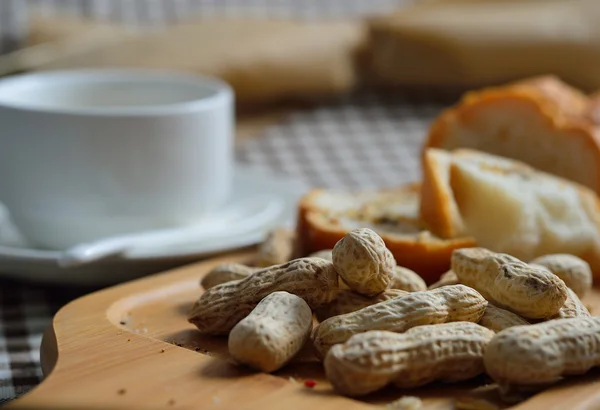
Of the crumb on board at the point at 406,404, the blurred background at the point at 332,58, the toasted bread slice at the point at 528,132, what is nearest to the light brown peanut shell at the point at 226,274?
the crumb on board at the point at 406,404

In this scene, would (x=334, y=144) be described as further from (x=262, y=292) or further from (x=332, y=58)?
(x=262, y=292)

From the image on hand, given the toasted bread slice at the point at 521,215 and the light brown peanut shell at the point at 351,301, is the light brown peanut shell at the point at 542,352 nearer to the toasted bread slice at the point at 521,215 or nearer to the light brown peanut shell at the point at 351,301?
the light brown peanut shell at the point at 351,301

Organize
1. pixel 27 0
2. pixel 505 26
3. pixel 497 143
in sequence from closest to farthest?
pixel 497 143 → pixel 505 26 → pixel 27 0

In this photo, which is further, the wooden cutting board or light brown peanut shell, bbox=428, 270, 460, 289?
light brown peanut shell, bbox=428, 270, 460, 289

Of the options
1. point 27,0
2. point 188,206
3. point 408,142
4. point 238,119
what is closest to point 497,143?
point 188,206

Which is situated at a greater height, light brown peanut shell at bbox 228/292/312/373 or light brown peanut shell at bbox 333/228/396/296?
light brown peanut shell at bbox 333/228/396/296

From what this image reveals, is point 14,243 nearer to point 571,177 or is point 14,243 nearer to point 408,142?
point 571,177

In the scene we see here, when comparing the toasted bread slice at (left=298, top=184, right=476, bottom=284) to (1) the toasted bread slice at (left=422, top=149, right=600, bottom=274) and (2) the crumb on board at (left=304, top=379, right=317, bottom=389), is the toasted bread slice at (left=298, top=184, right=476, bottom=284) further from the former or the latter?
(2) the crumb on board at (left=304, top=379, right=317, bottom=389)

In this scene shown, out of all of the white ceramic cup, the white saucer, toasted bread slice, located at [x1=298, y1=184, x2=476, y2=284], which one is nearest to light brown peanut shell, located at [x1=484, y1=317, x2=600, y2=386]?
toasted bread slice, located at [x1=298, y1=184, x2=476, y2=284]
